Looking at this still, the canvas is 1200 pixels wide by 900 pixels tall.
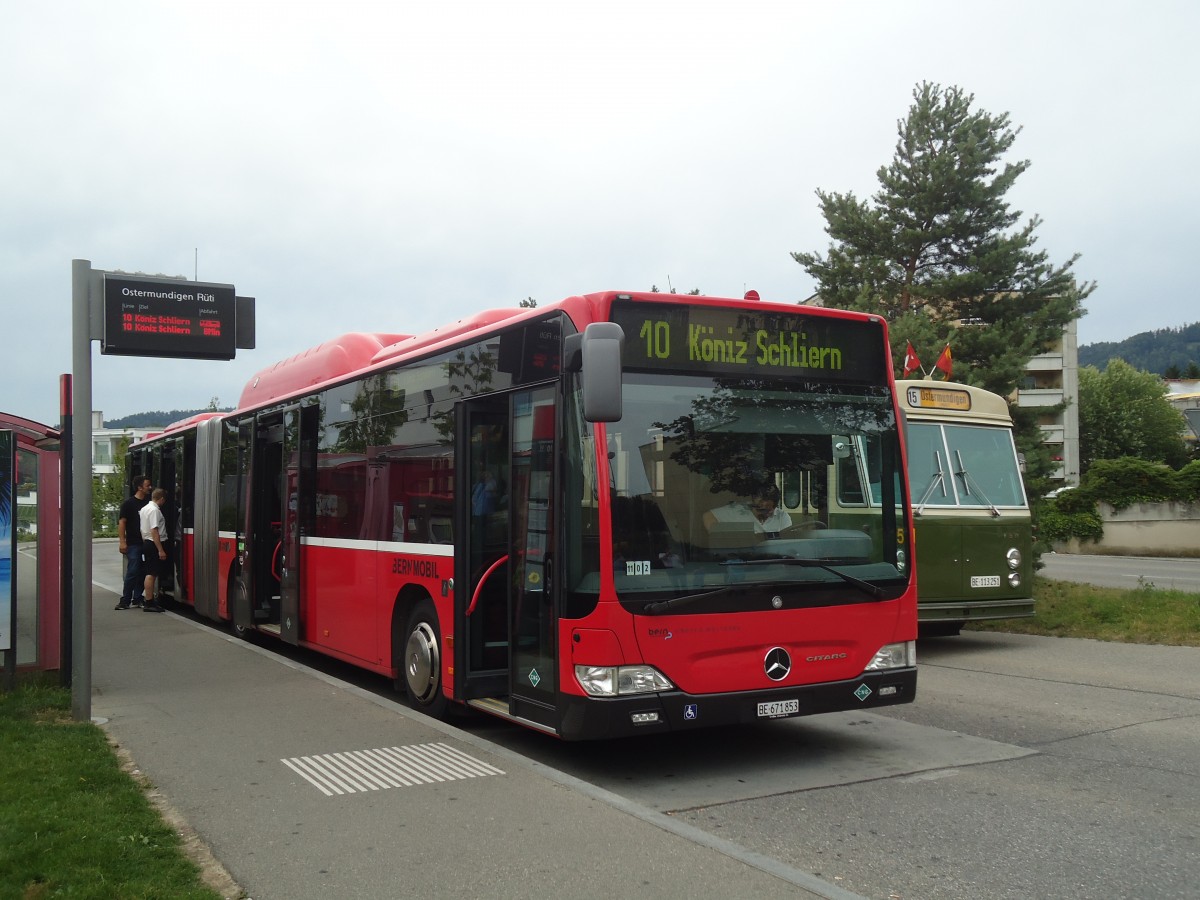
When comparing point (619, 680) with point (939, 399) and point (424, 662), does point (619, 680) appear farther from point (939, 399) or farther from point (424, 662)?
point (939, 399)

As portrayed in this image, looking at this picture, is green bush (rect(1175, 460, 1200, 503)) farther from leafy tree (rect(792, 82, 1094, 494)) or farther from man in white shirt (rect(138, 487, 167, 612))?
man in white shirt (rect(138, 487, 167, 612))

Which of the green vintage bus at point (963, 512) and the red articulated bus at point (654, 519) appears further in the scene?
the green vintage bus at point (963, 512)

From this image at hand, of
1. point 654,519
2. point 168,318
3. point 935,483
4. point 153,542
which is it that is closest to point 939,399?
point 935,483

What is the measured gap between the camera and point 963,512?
12.5m

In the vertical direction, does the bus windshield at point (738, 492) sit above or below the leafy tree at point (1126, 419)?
below

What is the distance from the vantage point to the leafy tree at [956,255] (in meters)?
21.9

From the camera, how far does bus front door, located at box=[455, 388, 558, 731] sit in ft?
22.7

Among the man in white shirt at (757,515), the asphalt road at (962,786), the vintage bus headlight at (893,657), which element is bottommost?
the asphalt road at (962,786)

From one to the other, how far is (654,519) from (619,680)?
94 centimetres

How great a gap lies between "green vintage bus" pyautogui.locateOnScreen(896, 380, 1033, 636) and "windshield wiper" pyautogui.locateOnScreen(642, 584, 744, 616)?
6172 millimetres

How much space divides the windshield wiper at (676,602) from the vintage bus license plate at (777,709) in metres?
0.78

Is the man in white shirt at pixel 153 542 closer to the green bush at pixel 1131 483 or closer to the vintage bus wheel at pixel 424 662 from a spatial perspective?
the vintage bus wheel at pixel 424 662

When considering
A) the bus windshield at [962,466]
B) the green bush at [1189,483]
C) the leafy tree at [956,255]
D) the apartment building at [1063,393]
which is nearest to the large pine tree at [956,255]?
the leafy tree at [956,255]

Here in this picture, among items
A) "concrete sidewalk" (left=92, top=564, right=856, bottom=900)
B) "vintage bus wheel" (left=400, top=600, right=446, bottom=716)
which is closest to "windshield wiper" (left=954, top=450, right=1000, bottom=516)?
"vintage bus wheel" (left=400, top=600, right=446, bottom=716)
